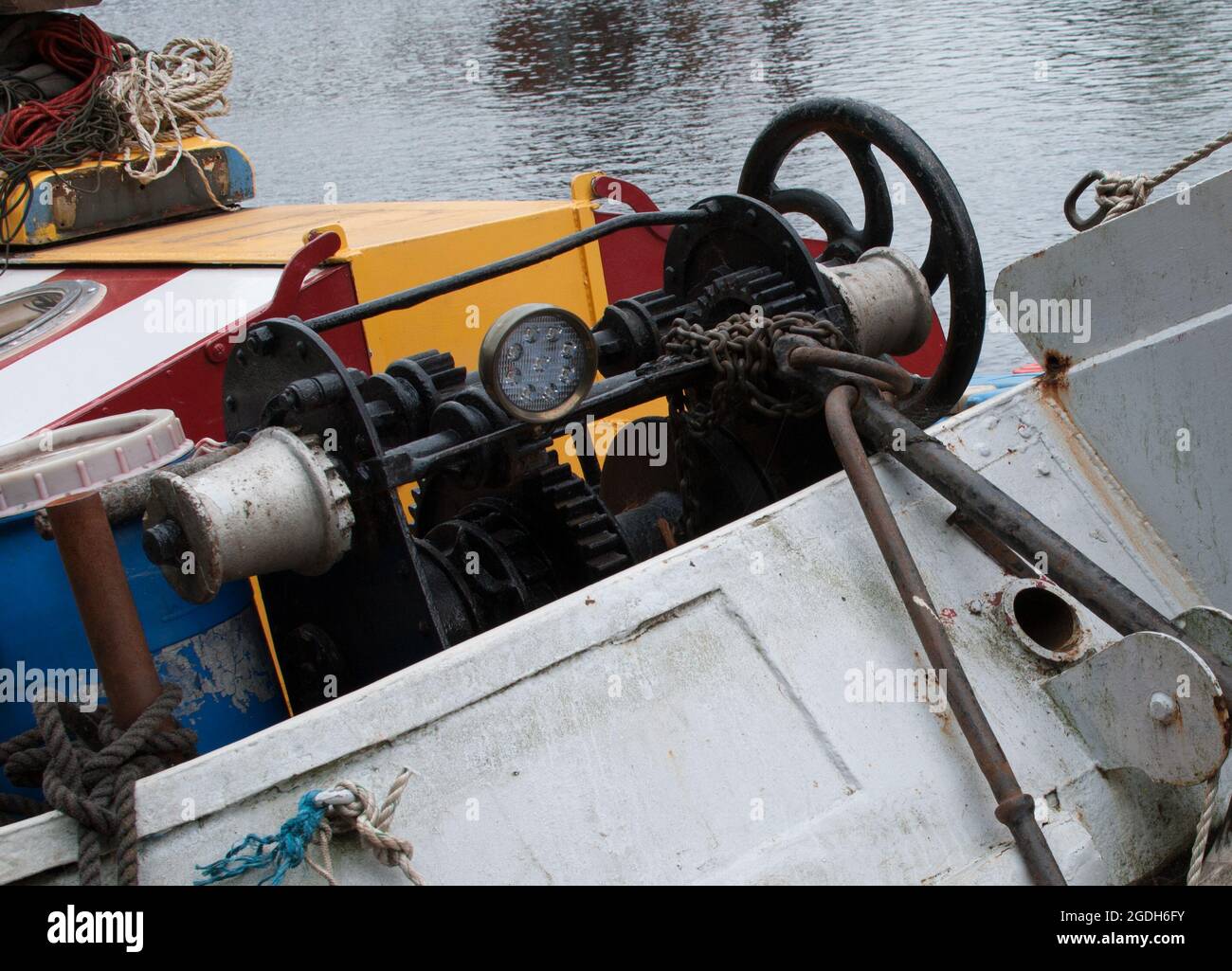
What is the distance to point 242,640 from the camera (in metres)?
2.47

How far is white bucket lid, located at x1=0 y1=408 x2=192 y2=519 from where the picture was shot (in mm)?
1694

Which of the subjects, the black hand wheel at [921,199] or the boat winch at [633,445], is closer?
the boat winch at [633,445]

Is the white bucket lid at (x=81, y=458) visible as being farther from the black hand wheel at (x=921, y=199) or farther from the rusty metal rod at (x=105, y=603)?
the black hand wheel at (x=921, y=199)

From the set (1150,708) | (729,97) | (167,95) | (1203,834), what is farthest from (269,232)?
(729,97)

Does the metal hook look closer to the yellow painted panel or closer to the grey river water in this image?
the yellow painted panel

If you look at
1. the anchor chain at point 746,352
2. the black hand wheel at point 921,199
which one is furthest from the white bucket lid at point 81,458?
the black hand wheel at point 921,199

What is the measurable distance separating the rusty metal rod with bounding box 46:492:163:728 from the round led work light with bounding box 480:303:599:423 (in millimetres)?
576

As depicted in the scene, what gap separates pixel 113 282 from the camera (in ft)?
12.0

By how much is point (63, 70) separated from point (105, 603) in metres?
3.06

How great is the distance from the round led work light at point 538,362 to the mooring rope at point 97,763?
2.06 ft

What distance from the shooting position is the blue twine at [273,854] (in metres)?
1.70

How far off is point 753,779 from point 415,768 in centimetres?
46
